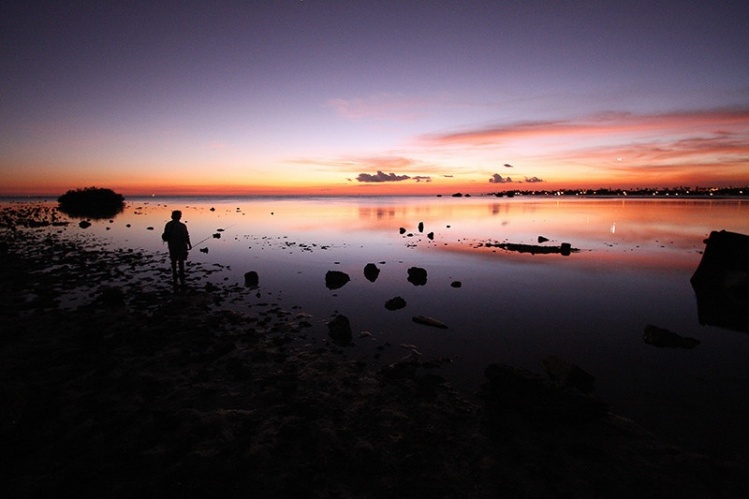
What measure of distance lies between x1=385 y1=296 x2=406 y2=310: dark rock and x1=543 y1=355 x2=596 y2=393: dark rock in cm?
677

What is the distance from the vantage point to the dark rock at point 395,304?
48.9 ft

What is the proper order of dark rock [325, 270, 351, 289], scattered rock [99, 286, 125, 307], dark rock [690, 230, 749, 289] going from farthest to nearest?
dark rock [325, 270, 351, 289] < scattered rock [99, 286, 125, 307] < dark rock [690, 230, 749, 289]

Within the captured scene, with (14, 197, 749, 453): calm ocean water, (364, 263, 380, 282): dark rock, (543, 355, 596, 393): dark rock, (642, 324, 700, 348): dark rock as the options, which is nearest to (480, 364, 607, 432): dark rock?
(14, 197, 749, 453): calm ocean water

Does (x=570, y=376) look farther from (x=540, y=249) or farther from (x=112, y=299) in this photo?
(x=540, y=249)

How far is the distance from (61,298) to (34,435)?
1056cm

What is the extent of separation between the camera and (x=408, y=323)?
13219mm

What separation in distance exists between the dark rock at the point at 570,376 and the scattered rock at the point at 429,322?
14.0 feet

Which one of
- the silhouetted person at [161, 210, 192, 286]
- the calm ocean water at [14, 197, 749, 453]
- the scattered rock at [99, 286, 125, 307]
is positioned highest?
the silhouetted person at [161, 210, 192, 286]

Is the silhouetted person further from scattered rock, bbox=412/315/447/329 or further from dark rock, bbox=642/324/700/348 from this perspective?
dark rock, bbox=642/324/700/348

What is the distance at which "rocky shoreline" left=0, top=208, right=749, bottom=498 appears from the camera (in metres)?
5.59

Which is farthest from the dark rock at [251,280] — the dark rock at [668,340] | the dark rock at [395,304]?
the dark rock at [668,340]

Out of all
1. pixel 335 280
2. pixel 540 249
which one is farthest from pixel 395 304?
pixel 540 249

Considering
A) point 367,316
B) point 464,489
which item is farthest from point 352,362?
point 464,489

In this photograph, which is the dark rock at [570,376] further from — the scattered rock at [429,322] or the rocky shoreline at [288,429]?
the scattered rock at [429,322]
